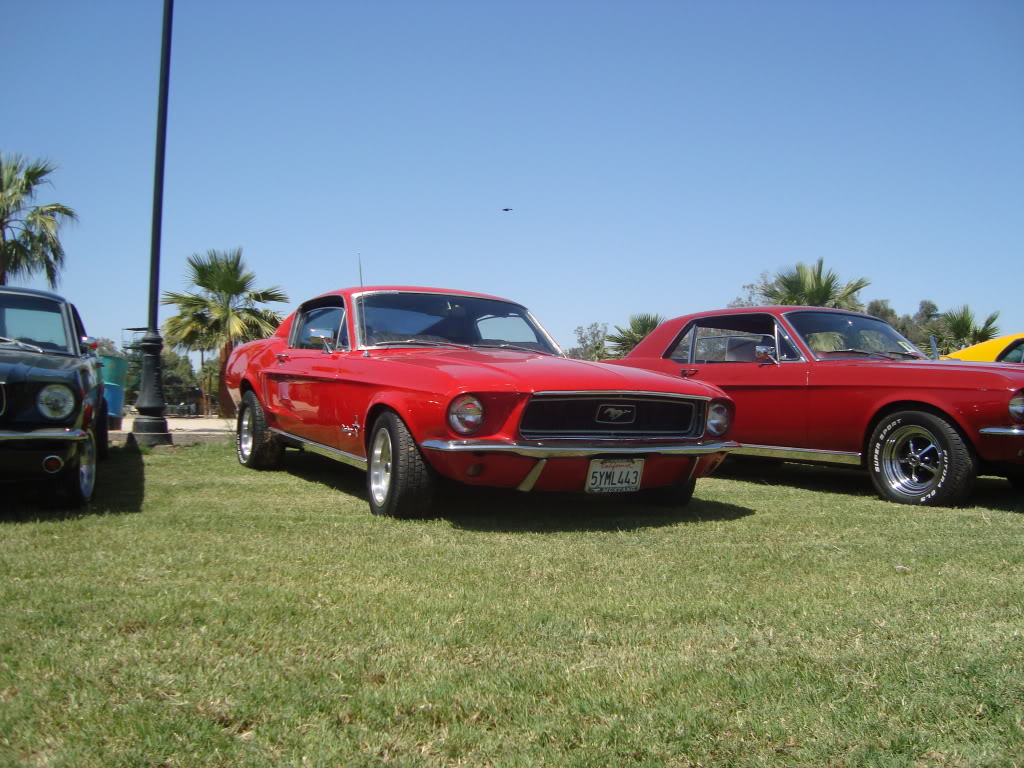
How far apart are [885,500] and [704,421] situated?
1.83 m

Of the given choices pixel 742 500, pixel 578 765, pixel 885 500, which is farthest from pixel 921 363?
pixel 578 765

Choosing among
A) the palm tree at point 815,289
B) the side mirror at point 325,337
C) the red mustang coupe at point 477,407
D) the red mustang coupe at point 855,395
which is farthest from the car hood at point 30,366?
the palm tree at point 815,289

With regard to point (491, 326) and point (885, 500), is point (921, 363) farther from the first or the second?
point (491, 326)

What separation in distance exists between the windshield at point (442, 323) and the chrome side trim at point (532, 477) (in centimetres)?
152

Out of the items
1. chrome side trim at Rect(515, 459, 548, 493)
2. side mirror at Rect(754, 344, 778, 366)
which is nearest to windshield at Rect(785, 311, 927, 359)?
side mirror at Rect(754, 344, 778, 366)

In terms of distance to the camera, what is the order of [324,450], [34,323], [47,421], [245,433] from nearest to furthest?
[47,421], [34,323], [324,450], [245,433]

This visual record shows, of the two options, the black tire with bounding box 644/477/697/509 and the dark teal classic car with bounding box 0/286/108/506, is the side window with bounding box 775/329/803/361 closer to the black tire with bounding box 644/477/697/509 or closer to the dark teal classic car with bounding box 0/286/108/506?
the black tire with bounding box 644/477/697/509

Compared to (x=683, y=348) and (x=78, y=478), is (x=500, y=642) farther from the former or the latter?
(x=683, y=348)

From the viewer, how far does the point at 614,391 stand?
4.97m

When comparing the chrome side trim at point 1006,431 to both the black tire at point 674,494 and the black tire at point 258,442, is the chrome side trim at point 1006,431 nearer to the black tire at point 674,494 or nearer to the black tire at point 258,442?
the black tire at point 674,494

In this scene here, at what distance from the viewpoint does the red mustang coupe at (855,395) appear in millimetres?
5891

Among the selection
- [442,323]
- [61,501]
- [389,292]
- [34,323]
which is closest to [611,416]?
[442,323]

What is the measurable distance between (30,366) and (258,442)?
104 inches

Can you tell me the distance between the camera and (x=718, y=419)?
5.60 meters
